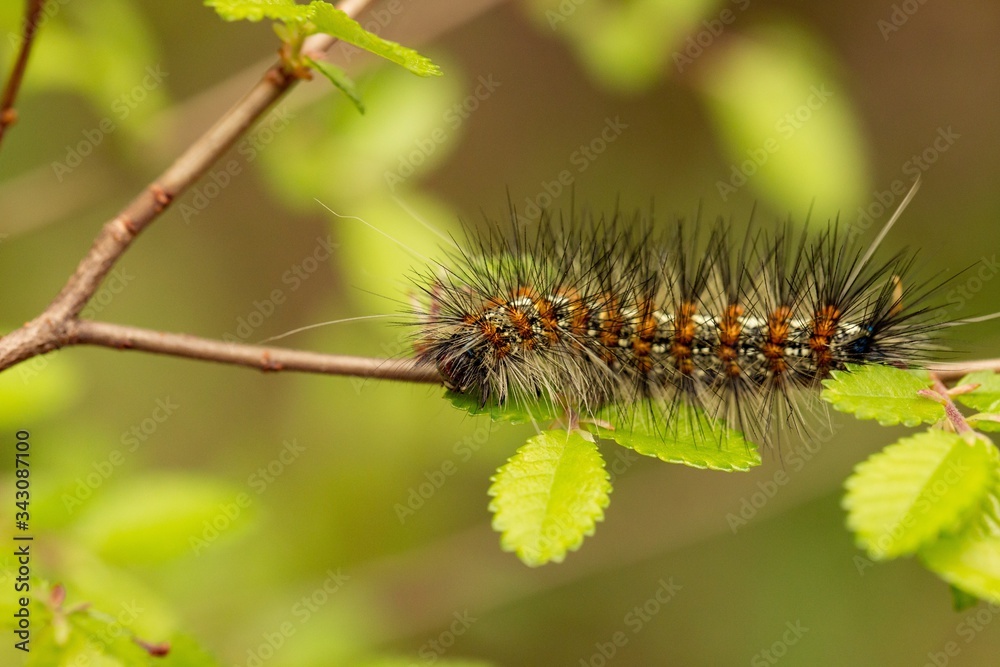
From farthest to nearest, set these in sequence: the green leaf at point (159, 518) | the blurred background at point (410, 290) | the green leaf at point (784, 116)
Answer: the green leaf at point (784, 116), the blurred background at point (410, 290), the green leaf at point (159, 518)

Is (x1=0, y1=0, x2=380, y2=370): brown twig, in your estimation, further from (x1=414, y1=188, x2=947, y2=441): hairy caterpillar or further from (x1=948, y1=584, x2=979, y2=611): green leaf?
(x1=948, y1=584, x2=979, y2=611): green leaf

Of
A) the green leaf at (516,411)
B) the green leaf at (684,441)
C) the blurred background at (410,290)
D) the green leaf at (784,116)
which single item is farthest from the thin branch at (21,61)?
the green leaf at (784,116)

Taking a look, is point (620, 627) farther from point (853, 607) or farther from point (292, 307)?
point (292, 307)

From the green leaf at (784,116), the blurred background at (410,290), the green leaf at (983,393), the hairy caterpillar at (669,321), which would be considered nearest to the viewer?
the green leaf at (983,393)

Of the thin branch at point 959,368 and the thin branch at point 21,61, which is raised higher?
the thin branch at point 21,61

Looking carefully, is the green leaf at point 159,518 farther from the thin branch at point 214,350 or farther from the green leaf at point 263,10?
the green leaf at point 263,10

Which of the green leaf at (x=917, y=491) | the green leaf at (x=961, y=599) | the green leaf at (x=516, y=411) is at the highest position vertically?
the green leaf at (x=516, y=411)
